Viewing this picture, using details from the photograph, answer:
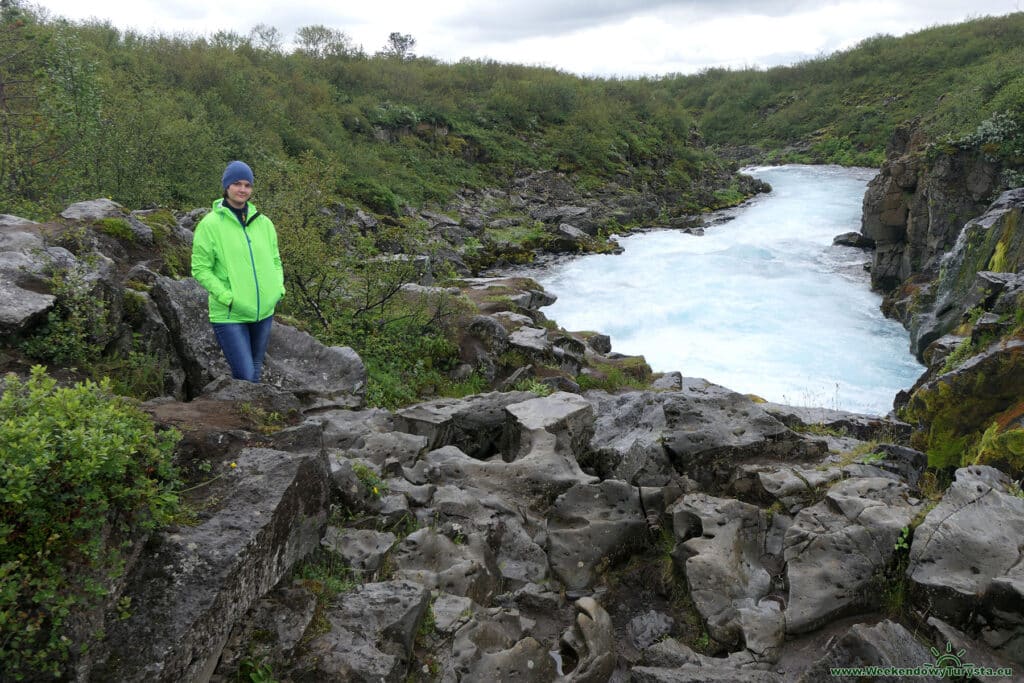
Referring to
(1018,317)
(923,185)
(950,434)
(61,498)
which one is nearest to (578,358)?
(950,434)

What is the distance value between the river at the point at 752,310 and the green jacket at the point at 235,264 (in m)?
11.8

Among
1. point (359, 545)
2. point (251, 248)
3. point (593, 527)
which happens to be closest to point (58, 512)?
point (359, 545)

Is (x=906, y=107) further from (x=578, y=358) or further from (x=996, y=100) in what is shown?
(x=578, y=358)

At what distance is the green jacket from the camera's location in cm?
593

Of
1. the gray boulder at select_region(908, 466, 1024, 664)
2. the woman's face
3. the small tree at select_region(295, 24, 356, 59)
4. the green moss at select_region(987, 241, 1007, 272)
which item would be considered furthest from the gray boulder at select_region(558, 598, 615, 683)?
the small tree at select_region(295, 24, 356, 59)

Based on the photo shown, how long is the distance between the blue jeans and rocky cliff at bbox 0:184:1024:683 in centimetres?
57

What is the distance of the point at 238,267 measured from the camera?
19.8 feet

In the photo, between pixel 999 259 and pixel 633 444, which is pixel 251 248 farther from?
pixel 999 259

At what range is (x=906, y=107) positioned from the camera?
210 ft

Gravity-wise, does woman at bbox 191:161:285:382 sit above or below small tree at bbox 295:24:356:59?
below

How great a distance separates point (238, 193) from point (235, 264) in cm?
66

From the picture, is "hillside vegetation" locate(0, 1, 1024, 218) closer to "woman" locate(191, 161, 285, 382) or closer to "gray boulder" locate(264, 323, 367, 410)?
"gray boulder" locate(264, 323, 367, 410)

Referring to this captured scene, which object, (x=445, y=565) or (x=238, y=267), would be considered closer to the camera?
(x=445, y=565)

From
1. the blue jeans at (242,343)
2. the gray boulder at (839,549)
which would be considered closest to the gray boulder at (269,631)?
the blue jeans at (242,343)
